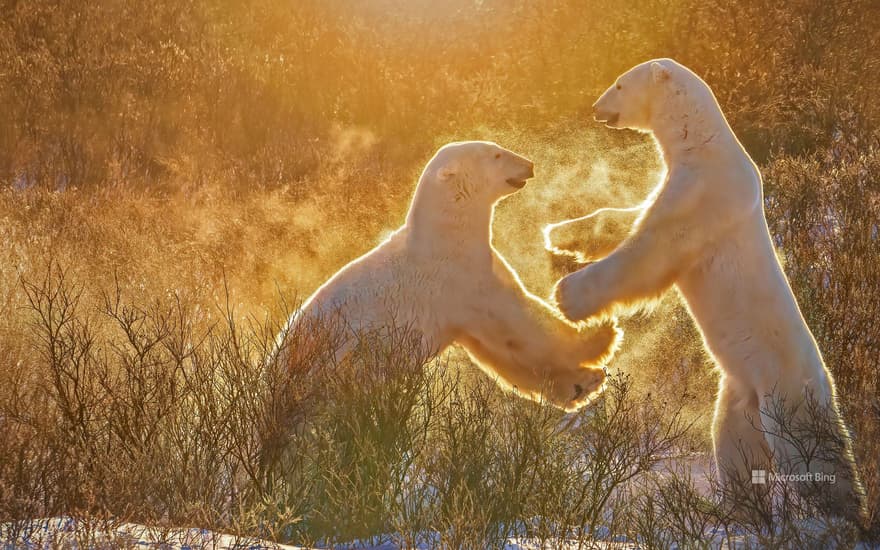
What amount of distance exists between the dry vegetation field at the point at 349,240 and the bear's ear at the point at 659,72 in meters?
1.38

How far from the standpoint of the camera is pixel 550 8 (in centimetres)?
1317

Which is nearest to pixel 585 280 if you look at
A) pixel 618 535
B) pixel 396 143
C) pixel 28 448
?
pixel 618 535

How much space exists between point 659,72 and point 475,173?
3.21 ft

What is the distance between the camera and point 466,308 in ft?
15.3

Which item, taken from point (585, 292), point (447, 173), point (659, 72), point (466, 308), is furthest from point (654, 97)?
point (466, 308)

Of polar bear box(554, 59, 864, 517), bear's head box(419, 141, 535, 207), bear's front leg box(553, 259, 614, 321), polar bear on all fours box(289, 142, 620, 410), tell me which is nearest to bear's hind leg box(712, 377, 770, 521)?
polar bear box(554, 59, 864, 517)

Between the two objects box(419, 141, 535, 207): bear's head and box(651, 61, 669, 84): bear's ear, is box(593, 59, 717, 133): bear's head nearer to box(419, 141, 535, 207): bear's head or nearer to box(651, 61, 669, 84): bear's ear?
box(651, 61, 669, 84): bear's ear

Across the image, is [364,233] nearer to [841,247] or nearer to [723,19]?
[841,247]

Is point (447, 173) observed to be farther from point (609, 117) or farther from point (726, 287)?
point (726, 287)

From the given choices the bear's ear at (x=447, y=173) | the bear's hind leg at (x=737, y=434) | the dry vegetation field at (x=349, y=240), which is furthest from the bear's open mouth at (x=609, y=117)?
the bear's hind leg at (x=737, y=434)

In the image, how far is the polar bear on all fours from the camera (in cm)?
455

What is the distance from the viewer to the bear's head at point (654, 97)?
15.6 feet

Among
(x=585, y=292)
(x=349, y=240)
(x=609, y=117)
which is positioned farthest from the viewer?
(x=349, y=240)

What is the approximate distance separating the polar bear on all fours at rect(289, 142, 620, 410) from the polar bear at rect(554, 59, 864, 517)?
315 mm
